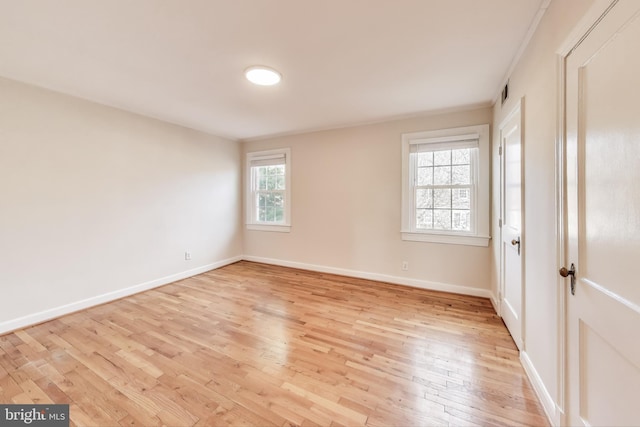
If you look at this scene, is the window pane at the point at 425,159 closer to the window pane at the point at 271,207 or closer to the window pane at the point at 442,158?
the window pane at the point at 442,158

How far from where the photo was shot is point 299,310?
279cm

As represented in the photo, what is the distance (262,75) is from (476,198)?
2.90 metres

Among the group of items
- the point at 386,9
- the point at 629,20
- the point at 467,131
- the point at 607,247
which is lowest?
the point at 607,247

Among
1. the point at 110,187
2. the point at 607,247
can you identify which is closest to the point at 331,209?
the point at 110,187

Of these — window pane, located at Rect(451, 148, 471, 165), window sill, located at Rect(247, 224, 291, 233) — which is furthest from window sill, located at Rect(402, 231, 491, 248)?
window sill, located at Rect(247, 224, 291, 233)

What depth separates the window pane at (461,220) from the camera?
3230mm

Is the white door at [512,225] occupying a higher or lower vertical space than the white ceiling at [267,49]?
lower

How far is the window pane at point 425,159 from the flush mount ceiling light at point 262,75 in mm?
2174

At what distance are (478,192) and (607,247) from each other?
7.65ft

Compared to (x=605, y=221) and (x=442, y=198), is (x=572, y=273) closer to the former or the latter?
(x=605, y=221)

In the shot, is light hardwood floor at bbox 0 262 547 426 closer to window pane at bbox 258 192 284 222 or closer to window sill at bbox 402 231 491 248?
window sill at bbox 402 231 491 248

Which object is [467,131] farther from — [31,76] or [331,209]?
[31,76]

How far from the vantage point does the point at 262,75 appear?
91.1 inches

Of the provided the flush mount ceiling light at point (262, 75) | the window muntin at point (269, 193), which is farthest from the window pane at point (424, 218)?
the flush mount ceiling light at point (262, 75)
